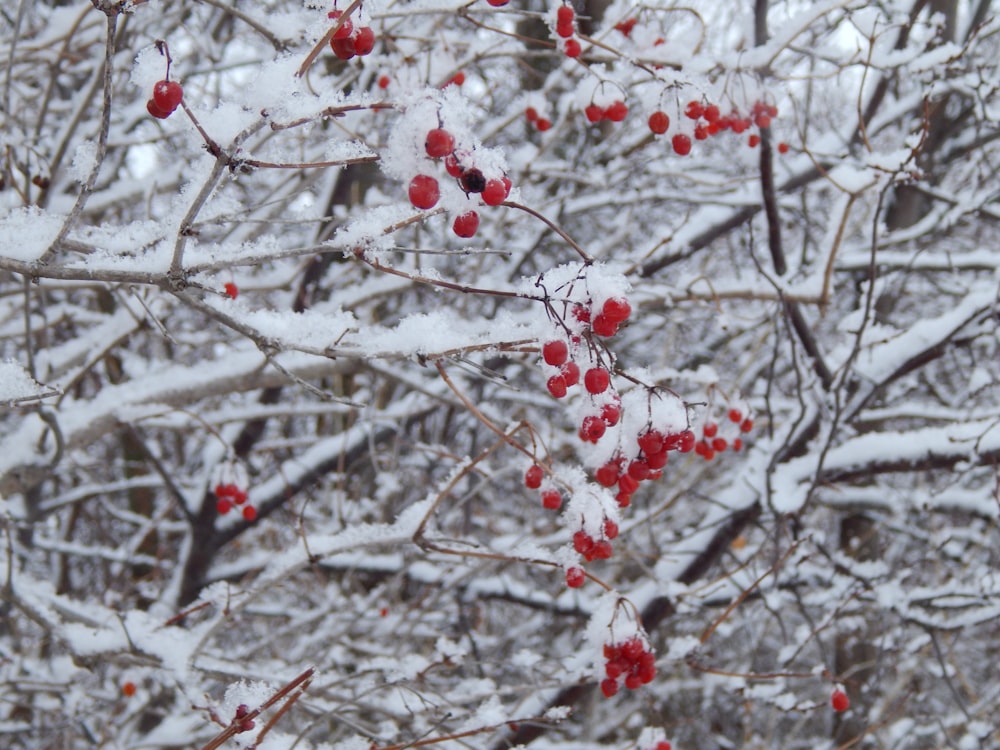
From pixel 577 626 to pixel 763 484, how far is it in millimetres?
2930

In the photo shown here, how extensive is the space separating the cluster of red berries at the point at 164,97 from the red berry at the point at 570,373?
721 mm

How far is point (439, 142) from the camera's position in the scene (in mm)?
1010

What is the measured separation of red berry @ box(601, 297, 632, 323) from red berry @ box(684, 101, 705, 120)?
1152 mm

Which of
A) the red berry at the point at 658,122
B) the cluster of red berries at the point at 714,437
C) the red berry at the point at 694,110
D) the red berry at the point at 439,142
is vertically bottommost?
the red berry at the point at 439,142

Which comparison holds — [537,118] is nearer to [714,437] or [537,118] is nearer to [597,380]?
[714,437]

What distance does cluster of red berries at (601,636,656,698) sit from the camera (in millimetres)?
1738

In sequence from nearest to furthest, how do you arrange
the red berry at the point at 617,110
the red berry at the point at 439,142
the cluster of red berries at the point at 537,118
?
the red berry at the point at 439,142
the red berry at the point at 617,110
the cluster of red berries at the point at 537,118

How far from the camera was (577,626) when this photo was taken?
213 inches

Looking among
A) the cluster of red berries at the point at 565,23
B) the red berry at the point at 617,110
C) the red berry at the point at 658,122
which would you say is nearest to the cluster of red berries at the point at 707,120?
the red berry at the point at 658,122

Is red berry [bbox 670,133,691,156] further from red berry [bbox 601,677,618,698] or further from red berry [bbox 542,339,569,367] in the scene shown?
red berry [bbox 601,677,618,698]

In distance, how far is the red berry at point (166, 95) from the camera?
108 cm

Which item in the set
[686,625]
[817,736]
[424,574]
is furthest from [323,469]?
[817,736]

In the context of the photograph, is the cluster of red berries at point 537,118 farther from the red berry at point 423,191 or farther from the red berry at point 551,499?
the red berry at point 423,191

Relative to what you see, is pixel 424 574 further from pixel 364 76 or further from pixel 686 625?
pixel 686 625
